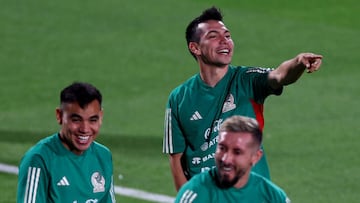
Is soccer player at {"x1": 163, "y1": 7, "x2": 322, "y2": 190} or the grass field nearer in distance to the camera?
soccer player at {"x1": 163, "y1": 7, "x2": 322, "y2": 190}

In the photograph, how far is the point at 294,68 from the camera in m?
8.55

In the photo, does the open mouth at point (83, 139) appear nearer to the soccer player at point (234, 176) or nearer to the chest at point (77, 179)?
the chest at point (77, 179)

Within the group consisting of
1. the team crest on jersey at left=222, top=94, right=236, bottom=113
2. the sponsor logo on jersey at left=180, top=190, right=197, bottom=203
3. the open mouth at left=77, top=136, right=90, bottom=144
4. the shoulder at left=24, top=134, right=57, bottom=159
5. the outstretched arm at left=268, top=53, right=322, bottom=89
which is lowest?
the sponsor logo on jersey at left=180, top=190, right=197, bottom=203

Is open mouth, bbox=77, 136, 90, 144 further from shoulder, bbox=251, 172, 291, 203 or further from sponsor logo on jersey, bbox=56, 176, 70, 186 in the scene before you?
shoulder, bbox=251, 172, 291, 203

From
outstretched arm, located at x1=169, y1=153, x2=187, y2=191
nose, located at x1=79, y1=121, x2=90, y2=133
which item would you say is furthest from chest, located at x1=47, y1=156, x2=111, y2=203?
outstretched arm, located at x1=169, y1=153, x2=187, y2=191

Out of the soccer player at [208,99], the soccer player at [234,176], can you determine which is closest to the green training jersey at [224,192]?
the soccer player at [234,176]

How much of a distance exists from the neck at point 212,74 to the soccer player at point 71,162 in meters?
1.20

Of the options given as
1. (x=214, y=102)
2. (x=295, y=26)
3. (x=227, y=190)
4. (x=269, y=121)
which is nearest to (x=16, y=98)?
(x=269, y=121)

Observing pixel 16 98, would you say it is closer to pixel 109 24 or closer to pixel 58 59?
pixel 58 59

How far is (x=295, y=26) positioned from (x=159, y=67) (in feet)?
11.0

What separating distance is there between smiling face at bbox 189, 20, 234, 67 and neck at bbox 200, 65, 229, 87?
0.05 meters

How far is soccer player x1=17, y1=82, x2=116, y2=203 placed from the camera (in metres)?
8.00

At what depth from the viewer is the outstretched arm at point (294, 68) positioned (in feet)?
27.2

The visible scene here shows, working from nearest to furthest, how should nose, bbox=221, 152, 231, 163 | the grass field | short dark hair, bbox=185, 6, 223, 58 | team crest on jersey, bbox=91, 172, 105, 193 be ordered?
nose, bbox=221, 152, 231, 163, team crest on jersey, bbox=91, 172, 105, 193, short dark hair, bbox=185, 6, 223, 58, the grass field
